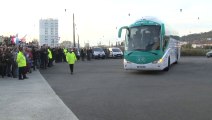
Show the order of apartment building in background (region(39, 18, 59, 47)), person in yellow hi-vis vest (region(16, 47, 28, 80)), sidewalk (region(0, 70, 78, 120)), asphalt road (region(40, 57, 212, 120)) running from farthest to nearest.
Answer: apartment building in background (region(39, 18, 59, 47)) < person in yellow hi-vis vest (region(16, 47, 28, 80)) < sidewalk (region(0, 70, 78, 120)) < asphalt road (region(40, 57, 212, 120))

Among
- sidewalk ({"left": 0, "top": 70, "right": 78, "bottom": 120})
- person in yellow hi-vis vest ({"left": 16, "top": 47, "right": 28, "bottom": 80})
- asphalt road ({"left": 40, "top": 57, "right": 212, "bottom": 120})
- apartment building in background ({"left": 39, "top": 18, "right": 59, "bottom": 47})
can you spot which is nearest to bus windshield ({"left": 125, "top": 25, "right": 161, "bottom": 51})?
person in yellow hi-vis vest ({"left": 16, "top": 47, "right": 28, "bottom": 80})

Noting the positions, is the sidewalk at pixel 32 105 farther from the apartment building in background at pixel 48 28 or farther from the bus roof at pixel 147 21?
the apartment building in background at pixel 48 28

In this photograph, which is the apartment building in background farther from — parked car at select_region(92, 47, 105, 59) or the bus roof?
the bus roof

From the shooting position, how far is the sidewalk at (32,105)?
9.88 m

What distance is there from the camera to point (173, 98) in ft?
41.8

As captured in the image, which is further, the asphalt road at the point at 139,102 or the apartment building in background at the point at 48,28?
the apartment building in background at the point at 48,28

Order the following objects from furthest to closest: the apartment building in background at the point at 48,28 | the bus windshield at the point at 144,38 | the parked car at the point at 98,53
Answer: the apartment building in background at the point at 48,28, the parked car at the point at 98,53, the bus windshield at the point at 144,38

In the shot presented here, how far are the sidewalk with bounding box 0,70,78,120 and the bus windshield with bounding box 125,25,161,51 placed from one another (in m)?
9.05

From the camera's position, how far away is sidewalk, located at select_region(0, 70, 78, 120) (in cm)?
988

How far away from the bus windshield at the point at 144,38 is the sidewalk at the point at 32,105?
Result: 9.05 metres

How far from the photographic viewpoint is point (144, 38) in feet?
76.9

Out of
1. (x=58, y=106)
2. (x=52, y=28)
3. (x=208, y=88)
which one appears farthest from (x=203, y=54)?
(x=58, y=106)

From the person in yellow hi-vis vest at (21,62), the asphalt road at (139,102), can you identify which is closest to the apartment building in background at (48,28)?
the person in yellow hi-vis vest at (21,62)

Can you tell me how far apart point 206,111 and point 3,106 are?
5.89 m
